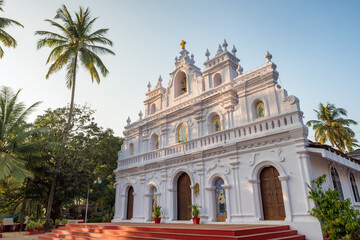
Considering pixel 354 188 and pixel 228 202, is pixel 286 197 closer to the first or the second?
pixel 228 202

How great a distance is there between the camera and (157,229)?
10.2 m

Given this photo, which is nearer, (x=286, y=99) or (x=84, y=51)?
(x=286, y=99)

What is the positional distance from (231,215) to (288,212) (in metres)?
2.78

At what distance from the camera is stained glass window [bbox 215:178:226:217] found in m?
12.9

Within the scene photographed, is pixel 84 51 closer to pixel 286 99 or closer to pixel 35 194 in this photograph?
pixel 35 194

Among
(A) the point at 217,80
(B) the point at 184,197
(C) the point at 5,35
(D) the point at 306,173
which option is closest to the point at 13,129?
(C) the point at 5,35

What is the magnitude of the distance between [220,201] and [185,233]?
14.2 feet

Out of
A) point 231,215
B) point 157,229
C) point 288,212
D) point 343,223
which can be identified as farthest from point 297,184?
point 157,229

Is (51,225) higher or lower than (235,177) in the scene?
lower

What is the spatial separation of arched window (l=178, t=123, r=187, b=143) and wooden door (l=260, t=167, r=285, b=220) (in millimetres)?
5959

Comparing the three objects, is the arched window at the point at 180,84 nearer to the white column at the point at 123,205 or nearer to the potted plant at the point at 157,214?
the potted plant at the point at 157,214

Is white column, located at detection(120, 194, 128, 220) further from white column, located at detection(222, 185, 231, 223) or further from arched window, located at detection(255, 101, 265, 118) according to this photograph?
arched window, located at detection(255, 101, 265, 118)

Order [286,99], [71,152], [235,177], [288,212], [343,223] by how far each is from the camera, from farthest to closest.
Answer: [71,152] < [235,177] < [286,99] < [288,212] < [343,223]

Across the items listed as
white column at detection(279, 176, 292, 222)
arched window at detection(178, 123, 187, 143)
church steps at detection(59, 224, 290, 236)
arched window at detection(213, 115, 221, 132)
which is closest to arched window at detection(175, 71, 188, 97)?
arched window at detection(178, 123, 187, 143)
